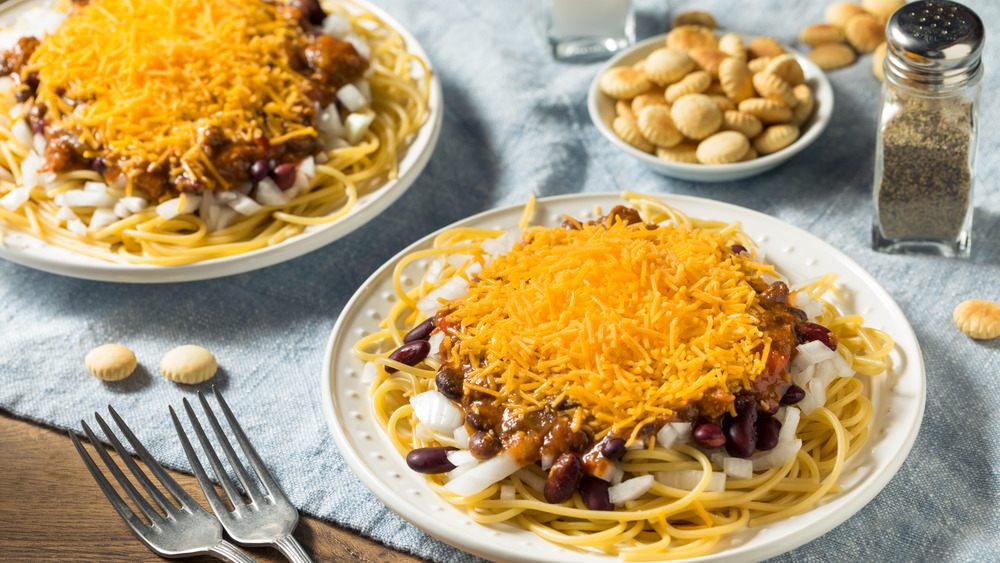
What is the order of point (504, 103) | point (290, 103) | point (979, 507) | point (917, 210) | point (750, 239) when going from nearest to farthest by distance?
point (979, 507) < point (750, 239) < point (917, 210) < point (290, 103) < point (504, 103)

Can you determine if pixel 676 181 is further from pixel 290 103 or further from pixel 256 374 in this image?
pixel 256 374

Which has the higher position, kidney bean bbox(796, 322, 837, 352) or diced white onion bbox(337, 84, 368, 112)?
diced white onion bbox(337, 84, 368, 112)

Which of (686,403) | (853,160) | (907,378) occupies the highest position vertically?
(686,403)

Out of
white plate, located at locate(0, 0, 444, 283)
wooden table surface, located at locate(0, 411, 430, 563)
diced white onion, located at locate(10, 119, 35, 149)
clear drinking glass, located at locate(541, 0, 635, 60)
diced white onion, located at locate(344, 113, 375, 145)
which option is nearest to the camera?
wooden table surface, located at locate(0, 411, 430, 563)

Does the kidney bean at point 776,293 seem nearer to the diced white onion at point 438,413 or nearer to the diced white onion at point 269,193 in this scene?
the diced white onion at point 438,413

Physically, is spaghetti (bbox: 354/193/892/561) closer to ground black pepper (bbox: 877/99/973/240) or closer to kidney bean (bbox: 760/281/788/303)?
kidney bean (bbox: 760/281/788/303)

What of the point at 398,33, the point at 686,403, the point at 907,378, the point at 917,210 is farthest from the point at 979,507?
the point at 398,33

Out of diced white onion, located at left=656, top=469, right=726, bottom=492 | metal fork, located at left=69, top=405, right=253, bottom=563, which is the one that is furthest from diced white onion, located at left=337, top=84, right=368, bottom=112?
diced white onion, located at left=656, top=469, right=726, bottom=492
